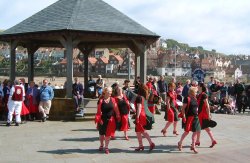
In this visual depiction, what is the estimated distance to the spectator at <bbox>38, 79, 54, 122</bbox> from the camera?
15.2 meters

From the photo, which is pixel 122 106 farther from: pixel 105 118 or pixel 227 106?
pixel 227 106

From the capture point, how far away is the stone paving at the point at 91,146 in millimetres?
9180

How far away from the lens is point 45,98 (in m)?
15.2

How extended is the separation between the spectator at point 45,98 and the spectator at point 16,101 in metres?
1.27

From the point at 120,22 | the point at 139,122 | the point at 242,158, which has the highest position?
the point at 120,22

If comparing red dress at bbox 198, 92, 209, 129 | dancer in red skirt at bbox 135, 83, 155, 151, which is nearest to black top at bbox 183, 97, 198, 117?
red dress at bbox 198, 92, 209, 129

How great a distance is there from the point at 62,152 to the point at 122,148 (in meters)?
1.50

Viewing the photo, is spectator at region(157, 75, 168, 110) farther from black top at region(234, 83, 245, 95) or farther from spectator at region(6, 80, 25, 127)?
spectator at region(6, 80, 25, 127)

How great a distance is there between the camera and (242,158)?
9375 millimetres

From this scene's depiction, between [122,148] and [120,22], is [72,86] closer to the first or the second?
[120,22]

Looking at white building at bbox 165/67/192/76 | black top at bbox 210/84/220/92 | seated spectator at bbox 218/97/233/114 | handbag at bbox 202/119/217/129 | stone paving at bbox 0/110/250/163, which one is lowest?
stone paving at bbox 0/110/250/163

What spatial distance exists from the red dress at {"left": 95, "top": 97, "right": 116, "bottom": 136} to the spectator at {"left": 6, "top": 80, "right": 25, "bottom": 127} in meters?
4.99

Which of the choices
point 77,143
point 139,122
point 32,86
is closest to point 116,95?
point 139,122

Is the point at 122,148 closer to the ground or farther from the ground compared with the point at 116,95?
closer to the ground
